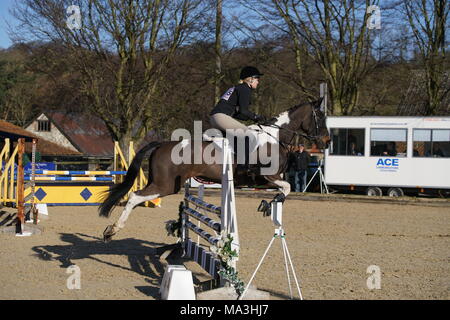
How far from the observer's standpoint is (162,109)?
24.8 m

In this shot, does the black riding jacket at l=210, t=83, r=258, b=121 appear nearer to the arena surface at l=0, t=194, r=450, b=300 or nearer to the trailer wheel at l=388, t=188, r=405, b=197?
the arena surface at l=0, t=194, r=450, b=300

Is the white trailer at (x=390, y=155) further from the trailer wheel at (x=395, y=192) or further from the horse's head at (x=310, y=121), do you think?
the horse's head at (x=310, y=121)

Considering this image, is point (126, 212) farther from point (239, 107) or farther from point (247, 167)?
point (239, 107)

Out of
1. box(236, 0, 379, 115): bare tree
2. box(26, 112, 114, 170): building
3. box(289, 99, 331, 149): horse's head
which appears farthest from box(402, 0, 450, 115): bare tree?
box(26, 112, 114, 170): building

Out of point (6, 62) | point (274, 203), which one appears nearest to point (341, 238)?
point (274, 203)

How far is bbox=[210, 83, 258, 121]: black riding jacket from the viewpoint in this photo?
7.49 m

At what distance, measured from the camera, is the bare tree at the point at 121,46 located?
22.3 meters

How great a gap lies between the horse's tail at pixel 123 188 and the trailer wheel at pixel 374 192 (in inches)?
539

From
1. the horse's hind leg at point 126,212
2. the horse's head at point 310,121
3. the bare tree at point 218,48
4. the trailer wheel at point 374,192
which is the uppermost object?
the bare tree at point 218,48

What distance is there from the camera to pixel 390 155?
64.8 ft

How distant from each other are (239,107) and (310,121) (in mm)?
1352

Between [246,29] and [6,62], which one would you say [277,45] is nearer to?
[246,29]

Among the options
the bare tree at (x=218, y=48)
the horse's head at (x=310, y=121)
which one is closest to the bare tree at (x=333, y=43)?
the bare tree at (x=218, y=48)
